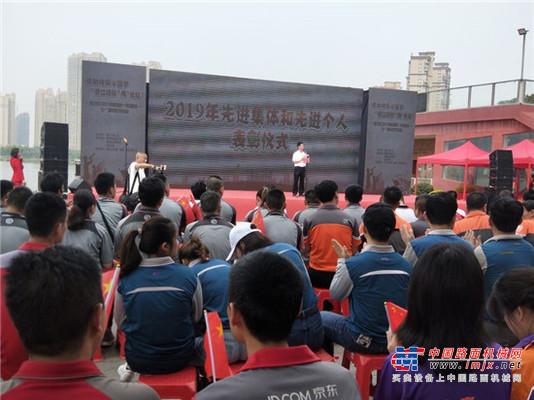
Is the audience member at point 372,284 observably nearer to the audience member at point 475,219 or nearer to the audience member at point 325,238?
the audience member at point 325,238

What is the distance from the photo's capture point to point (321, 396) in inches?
44.3

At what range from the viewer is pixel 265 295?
1.19 metres

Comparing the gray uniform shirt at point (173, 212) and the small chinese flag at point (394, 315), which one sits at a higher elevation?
the gray uniform shirt at point (173, 212)

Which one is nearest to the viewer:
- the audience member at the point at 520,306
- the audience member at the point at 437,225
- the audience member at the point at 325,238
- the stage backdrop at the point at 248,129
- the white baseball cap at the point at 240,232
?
the audience member at the point at 520,306

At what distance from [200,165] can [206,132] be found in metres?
0.74

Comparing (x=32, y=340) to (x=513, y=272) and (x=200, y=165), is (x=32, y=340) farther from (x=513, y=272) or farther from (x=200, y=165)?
(x=200, y=165)

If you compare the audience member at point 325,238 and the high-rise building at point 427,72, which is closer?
the audience member at point 325,238

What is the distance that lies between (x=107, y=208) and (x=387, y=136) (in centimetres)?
910

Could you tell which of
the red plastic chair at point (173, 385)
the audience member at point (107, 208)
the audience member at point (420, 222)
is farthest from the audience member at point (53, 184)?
the audience member at point (420, 222)

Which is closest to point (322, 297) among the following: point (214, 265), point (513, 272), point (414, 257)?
point (414, 257)

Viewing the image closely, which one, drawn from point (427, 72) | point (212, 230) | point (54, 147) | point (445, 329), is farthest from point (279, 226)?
point (427, 72)

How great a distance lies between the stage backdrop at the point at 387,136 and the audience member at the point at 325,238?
7.98m

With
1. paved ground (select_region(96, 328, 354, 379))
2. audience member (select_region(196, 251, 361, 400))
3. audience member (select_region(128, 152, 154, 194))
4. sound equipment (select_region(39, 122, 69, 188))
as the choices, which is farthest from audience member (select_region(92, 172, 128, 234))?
sound equipment (select_region(39, 122, 69, 188))

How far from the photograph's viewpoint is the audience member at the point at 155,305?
2.18 meters
